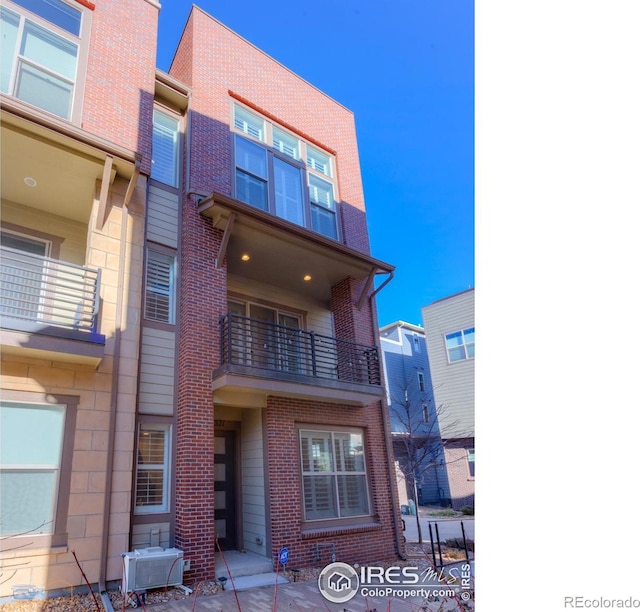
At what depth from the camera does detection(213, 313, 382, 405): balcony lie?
7.47 metres

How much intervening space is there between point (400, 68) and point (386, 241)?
65.2ft

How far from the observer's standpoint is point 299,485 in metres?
8.09

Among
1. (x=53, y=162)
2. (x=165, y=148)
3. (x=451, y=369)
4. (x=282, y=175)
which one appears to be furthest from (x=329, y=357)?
(x=451, y=369)

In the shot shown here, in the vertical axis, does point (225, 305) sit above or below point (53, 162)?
below

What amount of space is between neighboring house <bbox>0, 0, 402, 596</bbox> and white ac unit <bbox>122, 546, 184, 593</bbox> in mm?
333

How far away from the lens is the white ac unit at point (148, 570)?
18.5 feet

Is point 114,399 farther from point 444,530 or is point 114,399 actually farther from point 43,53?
point 444,530

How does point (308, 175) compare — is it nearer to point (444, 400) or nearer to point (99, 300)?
point (99, 300)

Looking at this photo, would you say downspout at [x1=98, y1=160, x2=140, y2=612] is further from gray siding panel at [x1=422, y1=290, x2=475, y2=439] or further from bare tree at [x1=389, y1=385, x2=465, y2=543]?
gray siding panel at [x1=422, y1=290, x2=475, y2=439]

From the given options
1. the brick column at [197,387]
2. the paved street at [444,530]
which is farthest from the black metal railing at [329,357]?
the paved street at [444,530]

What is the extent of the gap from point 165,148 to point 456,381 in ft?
53.1

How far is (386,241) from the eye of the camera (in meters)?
32.4

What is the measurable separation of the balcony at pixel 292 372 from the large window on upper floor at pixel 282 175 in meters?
2.88
